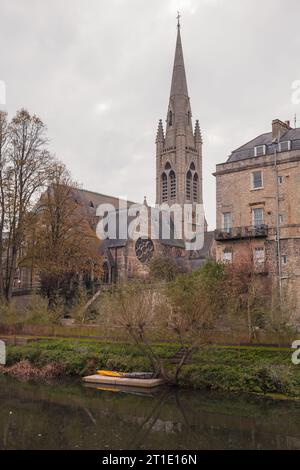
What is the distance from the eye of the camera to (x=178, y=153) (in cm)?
8175

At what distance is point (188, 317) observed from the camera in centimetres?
2462

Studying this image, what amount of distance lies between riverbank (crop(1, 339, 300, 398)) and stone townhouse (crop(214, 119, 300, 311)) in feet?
31.0

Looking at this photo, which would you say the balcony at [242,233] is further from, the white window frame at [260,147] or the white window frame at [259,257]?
the white window frame at [260,147]

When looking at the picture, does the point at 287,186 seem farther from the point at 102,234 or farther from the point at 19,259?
the point at 102,234

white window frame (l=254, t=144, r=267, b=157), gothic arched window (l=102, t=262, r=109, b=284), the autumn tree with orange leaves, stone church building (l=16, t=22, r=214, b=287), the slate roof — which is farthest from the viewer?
stone church building (l=16, t=22, r=214, b=287)

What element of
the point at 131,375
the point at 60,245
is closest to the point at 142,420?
the point at 131,375

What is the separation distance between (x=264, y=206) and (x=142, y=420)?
22715 mm

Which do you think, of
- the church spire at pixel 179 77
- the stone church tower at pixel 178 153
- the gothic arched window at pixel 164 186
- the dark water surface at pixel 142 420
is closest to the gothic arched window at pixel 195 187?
the stone church tower at pixel 178 153

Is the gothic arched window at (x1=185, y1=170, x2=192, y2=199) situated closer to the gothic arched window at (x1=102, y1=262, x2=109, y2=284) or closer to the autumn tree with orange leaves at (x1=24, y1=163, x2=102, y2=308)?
the gothic arched window at (x1=102, y1=262, x2=109, y2=284)

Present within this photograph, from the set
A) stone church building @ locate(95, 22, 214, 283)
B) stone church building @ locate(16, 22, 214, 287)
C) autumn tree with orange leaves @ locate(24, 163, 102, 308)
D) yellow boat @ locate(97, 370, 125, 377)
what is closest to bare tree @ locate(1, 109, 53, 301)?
autumn tree with orange leaves @ locate(24, 163, 102, 308)

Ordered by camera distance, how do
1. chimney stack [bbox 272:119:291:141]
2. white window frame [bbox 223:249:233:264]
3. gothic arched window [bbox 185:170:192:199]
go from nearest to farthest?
Answer: white window frame [bbox 223:249:233:264] < chimney stack [bbox 272:119:291:141] < gothic arched window [bbox 185:170:192:199]

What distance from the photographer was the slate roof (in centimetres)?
3744

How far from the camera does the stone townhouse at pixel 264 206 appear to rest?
115 feet

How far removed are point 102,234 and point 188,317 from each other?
1406 inches
